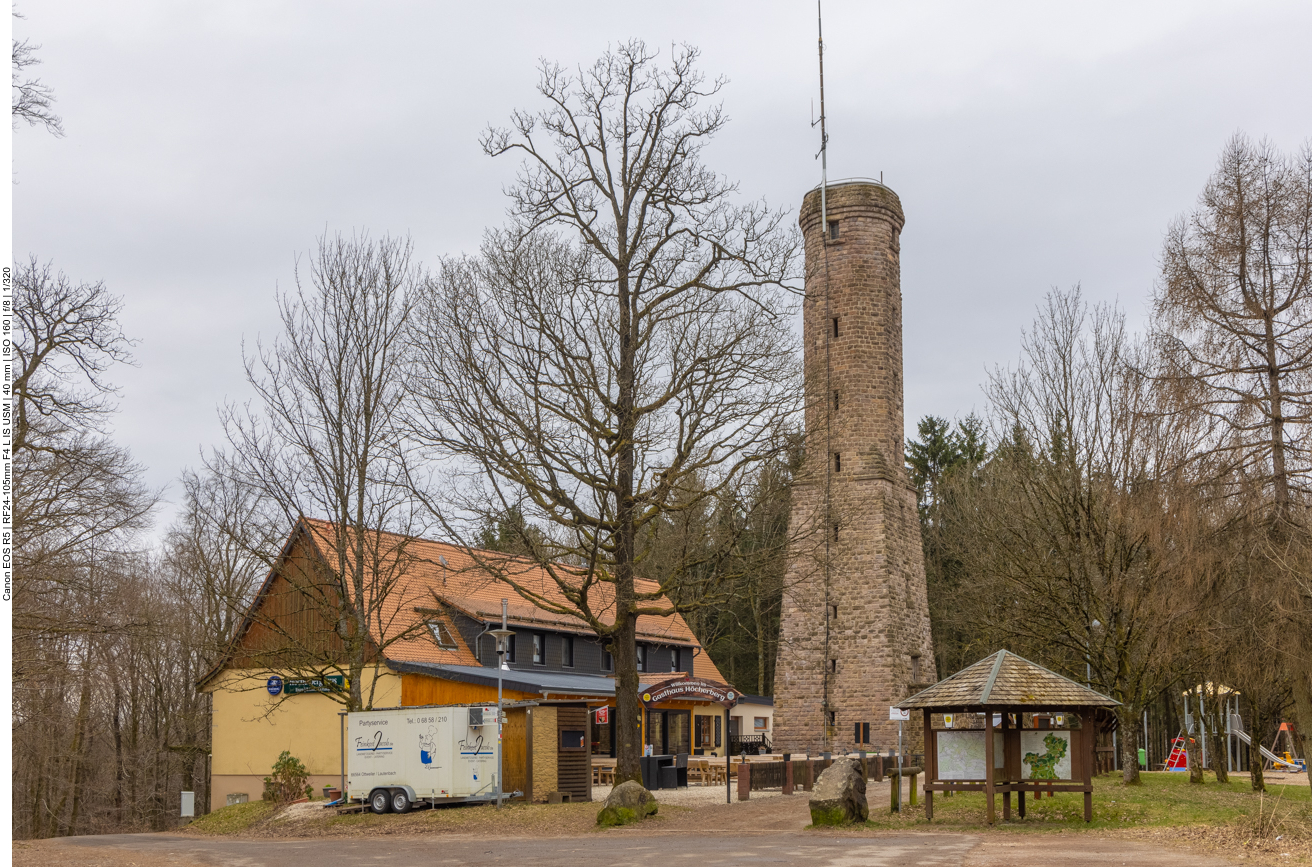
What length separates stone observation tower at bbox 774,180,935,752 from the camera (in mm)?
36219

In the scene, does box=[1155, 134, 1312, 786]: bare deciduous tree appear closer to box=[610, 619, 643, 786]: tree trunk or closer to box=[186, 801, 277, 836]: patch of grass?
box=[610, 619, 643, 786]: tree trunk

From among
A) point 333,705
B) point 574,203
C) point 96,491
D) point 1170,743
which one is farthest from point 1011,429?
point 1170,743

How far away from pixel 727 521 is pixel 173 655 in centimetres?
3160

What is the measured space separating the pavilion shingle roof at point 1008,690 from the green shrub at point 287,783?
15.7 metres

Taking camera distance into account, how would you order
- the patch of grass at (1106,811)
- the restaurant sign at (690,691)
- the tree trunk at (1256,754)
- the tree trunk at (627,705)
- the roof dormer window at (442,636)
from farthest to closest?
the roof dormer window at (442,636) < the restaurant sign at (690,691) < the tree trunk at (1256,754) < the tree trunk at (627,705) < the patch of grass at (1106,811)

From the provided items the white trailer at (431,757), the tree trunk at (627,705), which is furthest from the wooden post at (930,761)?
the white trailer at (431,757)

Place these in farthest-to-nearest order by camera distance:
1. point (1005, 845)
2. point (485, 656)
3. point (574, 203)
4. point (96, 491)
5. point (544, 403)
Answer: point (485, 656) < point (574, 203) < point (544, 403) < point (96, 491) < point (1005, 845)

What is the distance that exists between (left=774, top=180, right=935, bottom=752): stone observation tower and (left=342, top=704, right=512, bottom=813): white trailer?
15.3 m

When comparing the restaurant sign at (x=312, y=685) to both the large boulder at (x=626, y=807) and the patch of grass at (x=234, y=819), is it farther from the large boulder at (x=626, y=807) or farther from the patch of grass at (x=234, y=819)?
the large boulder at (x=626, y=807)

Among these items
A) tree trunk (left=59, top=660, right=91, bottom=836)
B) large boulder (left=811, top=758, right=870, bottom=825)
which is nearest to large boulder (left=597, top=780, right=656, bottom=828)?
large boulder (left=811, top=758, right=870, bottom=825)

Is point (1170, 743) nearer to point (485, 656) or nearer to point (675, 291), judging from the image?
point (485, 656)

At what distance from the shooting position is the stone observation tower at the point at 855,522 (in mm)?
36219

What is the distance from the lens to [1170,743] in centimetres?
5303

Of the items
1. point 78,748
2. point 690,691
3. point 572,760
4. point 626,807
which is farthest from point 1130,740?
point 78,748
